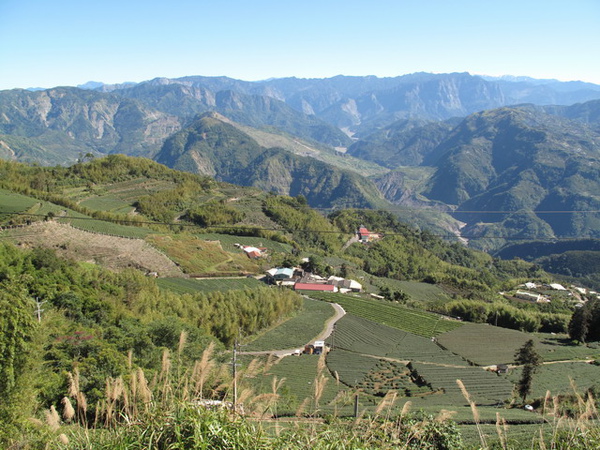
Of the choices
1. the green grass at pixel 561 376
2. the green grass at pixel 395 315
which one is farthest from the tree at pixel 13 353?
the green grass at pixel 395 315

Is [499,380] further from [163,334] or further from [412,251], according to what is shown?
[412,251]

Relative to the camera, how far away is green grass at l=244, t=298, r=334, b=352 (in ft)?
109

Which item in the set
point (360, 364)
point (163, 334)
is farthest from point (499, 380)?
point (163, 334)

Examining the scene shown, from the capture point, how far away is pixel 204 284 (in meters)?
44.3

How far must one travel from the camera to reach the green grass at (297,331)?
33.3 metres

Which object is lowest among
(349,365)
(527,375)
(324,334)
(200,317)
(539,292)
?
(539,292)

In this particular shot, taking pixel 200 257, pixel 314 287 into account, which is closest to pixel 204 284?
pixel 200 257

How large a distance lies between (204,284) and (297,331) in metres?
12.2

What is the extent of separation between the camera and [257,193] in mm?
97312

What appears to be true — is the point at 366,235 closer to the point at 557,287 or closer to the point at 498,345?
the point at 557,287

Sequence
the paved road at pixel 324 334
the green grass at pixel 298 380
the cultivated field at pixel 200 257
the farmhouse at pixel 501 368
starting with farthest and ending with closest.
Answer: the cultivated field at pixel 200 257 < the farmhouse at pixel 501 368 < the paved road at pixel 324 334 < the green grass at pixel 298 380

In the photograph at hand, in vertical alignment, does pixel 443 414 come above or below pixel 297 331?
above

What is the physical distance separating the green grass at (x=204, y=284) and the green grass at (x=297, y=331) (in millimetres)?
6999

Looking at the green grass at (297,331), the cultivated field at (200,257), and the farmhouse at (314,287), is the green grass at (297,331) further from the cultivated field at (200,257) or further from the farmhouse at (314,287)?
the cultivated field at (200,257)
